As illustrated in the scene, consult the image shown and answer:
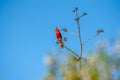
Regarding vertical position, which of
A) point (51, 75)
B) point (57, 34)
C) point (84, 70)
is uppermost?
point (57, 34)

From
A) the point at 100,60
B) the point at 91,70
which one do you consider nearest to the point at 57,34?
the point at 91,70

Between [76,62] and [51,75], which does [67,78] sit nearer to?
[76,62]

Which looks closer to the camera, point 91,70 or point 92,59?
point 91,70

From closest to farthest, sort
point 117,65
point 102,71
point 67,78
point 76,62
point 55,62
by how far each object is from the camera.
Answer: point 67,78
point 76,62
point 102,71
point 117,65
point 55,62

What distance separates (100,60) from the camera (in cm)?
502

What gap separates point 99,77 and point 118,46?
113cm

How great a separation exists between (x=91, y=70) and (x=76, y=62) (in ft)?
1.00

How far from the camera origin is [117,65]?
16.2 feet

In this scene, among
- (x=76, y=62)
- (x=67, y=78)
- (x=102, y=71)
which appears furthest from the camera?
(x=102, y=71)

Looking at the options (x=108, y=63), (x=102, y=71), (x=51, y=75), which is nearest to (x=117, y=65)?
(x=108, y=63)

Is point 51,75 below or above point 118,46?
below

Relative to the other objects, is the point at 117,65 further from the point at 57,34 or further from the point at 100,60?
the point at 57,34

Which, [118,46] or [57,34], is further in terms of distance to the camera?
[118,46]

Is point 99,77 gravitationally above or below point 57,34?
below
